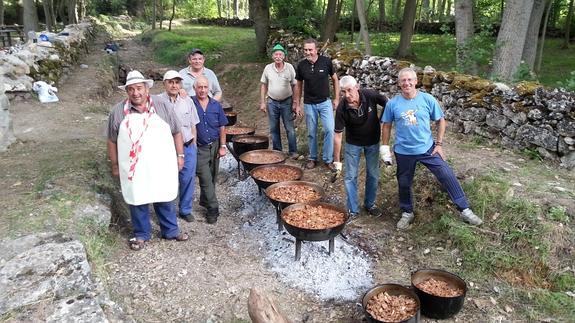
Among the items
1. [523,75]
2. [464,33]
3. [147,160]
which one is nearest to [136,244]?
[147,160]

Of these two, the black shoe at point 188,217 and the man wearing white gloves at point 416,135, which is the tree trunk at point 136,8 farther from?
the man wearing white gloves at point 416,135

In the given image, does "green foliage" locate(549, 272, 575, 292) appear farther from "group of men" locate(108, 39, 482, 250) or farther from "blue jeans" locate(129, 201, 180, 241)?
"blue jeans" locate(129, 201, 180, 241)

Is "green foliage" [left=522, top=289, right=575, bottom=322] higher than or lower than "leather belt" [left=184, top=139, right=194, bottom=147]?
lower

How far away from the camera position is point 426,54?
14008mm

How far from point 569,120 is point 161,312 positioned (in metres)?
5.30

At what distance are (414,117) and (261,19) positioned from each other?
1035 cm

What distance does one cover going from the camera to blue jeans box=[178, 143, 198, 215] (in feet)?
17.5

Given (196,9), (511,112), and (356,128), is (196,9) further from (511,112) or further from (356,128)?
(356,128)

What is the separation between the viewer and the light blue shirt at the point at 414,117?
4.83 meters

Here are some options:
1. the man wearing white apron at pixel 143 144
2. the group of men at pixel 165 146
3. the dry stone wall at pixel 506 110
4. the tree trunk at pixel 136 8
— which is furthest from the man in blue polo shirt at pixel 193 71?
the tree trunk at pixel 136 8

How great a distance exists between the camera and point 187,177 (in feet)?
17.9

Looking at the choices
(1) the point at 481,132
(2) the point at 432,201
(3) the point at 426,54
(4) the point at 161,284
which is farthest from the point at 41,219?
(3) the point at 426,54

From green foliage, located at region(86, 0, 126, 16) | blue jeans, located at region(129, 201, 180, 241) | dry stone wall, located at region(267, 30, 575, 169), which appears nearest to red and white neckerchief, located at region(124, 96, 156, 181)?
blue jeans, located at region(129, 201, 180, 241)

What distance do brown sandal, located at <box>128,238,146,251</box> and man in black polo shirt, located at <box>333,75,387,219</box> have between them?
8.04ft
